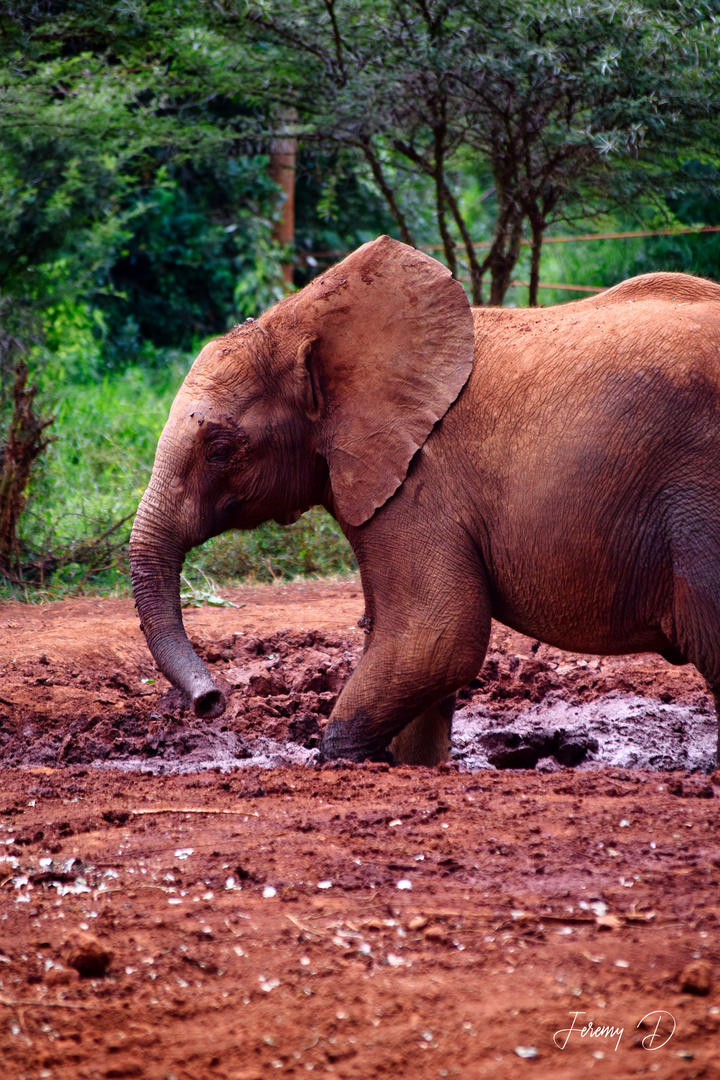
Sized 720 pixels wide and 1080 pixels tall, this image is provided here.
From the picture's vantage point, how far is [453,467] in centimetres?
486

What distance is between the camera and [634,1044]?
97.7 inches

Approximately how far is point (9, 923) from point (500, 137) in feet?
25.5

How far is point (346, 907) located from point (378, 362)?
2.49m

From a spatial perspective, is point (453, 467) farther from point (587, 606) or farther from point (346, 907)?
point (346, 907)

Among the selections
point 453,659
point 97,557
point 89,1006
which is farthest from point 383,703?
point 97,557

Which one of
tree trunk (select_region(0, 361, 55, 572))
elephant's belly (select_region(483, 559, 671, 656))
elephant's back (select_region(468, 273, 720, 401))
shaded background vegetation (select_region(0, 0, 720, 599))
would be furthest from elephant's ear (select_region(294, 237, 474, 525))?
tree trunk (select_region(0, 361, 55, 572))

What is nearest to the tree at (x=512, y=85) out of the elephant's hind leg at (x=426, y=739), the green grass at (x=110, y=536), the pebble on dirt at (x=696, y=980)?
the green grass at (x=110, y=536)

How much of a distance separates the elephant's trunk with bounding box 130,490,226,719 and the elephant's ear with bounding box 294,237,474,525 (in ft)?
2.60

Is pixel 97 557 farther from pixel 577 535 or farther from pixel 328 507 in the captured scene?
pixel 577 535

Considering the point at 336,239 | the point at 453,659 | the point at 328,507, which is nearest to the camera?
the point at 453,659

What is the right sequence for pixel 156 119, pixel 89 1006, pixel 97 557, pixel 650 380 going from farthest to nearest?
1. pixel 156 119
2. pixel 97 557
3. pixel 650 380
4. pixel 89 1006

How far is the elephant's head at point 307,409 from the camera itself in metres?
4.93

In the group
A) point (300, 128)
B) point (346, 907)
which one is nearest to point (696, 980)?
point (346, 907)

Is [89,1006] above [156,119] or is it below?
below
